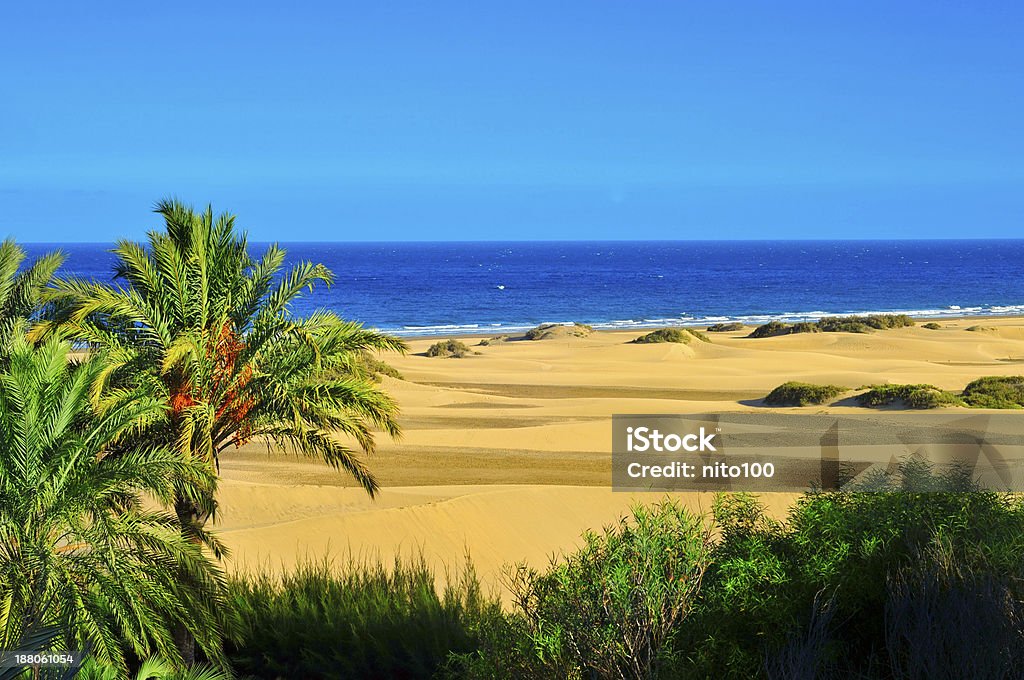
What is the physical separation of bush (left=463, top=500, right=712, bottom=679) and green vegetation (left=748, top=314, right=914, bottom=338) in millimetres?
45280

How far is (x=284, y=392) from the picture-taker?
11.5 meters

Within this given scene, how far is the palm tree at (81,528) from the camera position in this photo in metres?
8.81

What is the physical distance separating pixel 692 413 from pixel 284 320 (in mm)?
20241

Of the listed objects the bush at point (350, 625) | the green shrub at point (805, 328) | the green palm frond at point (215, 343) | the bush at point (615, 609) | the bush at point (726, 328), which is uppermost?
the green palm frond at point (215, 343)

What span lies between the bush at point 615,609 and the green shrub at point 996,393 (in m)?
22.7

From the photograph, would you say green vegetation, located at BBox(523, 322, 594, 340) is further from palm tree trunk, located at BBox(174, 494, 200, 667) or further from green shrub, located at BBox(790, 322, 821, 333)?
palm tree trunk, located at BBox(174, 494, 200, 667)

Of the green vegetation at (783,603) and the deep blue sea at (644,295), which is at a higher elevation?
the deep blue sea at (644,295)

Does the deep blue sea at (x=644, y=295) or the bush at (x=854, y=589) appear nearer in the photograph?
the bush at (x=854, y=589)

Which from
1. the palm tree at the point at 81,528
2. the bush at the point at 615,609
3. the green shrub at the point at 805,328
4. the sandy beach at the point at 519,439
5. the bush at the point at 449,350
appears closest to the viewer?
the bush at the point at 615,609

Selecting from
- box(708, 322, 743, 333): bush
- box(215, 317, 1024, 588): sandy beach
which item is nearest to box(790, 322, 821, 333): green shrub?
box(215, 317, 1024, 588): sandy beach

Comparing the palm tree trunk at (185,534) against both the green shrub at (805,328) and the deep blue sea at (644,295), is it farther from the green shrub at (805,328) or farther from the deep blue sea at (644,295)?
the deep blue sea at (644,295)

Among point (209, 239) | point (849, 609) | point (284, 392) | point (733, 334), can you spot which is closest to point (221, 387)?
point (284, 392)

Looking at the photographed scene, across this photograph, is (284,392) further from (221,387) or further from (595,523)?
(595,523)

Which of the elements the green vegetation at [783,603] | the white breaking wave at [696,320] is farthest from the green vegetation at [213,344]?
the white breaking wave at [696,320]
